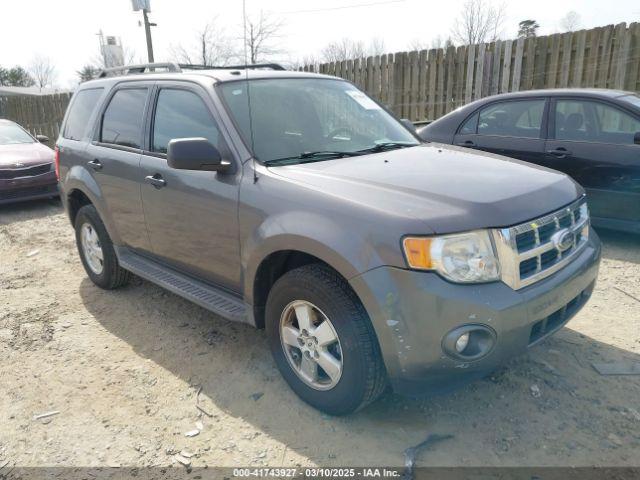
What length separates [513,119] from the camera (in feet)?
19.3

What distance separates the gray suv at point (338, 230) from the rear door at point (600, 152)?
7.89 ft

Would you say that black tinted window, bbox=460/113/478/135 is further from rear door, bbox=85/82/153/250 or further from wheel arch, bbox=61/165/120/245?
wheel arch, bbox=61/165/120/245

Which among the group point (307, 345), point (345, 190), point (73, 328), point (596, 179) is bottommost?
point (73, 328)

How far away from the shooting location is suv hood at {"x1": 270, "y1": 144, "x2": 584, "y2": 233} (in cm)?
233

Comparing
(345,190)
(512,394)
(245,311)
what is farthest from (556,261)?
(245,311)

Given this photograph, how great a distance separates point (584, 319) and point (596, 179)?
2.10 meters

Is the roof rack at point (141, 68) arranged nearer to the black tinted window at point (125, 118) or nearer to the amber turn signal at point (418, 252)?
the black tinted window at point (125, 118)

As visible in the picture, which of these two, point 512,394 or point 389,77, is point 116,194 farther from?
point 389,77

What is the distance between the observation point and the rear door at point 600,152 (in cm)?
502

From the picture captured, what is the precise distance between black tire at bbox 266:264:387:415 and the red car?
24.0 ft

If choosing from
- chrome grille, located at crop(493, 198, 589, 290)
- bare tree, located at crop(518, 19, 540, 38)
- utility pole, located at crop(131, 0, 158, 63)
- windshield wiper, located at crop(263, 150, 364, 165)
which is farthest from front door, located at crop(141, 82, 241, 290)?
bare tree, located at crop(518, 19, 540, 38)

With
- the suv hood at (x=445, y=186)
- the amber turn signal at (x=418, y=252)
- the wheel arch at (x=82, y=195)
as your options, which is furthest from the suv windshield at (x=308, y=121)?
the wheel arch at (x=82, y=195)

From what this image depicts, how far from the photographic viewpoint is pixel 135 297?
4602mm

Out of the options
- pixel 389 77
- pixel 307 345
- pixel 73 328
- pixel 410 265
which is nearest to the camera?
pixel 410 265
